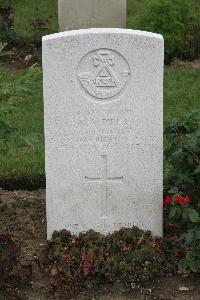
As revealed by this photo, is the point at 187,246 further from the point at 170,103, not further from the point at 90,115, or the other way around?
the point at 170,103

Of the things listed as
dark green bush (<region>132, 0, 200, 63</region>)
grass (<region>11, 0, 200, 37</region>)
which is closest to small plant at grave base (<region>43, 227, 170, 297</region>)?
dark green bush (<region>132, 0, 200, 63</region>)

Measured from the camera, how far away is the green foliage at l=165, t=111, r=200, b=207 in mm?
4945

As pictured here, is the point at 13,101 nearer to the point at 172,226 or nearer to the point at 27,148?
the point at 172,226

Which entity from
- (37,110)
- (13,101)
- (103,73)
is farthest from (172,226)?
(37,110)

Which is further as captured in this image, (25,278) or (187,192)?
(187,192)

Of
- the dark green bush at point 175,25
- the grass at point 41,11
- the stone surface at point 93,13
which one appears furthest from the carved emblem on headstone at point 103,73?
the grass at point 41,11

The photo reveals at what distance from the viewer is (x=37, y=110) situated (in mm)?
8055

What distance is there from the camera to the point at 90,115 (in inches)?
194

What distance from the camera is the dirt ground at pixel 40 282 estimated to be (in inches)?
187

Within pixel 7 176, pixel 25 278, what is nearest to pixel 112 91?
pixel 25 278

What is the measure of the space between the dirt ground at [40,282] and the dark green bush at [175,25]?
14.8ft

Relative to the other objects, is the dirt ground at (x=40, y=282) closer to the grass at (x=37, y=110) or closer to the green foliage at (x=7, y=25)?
the grass at (x=37, y=110)

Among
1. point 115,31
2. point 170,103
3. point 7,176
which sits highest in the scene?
point 115,31

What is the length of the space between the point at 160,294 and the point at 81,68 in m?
1.53
